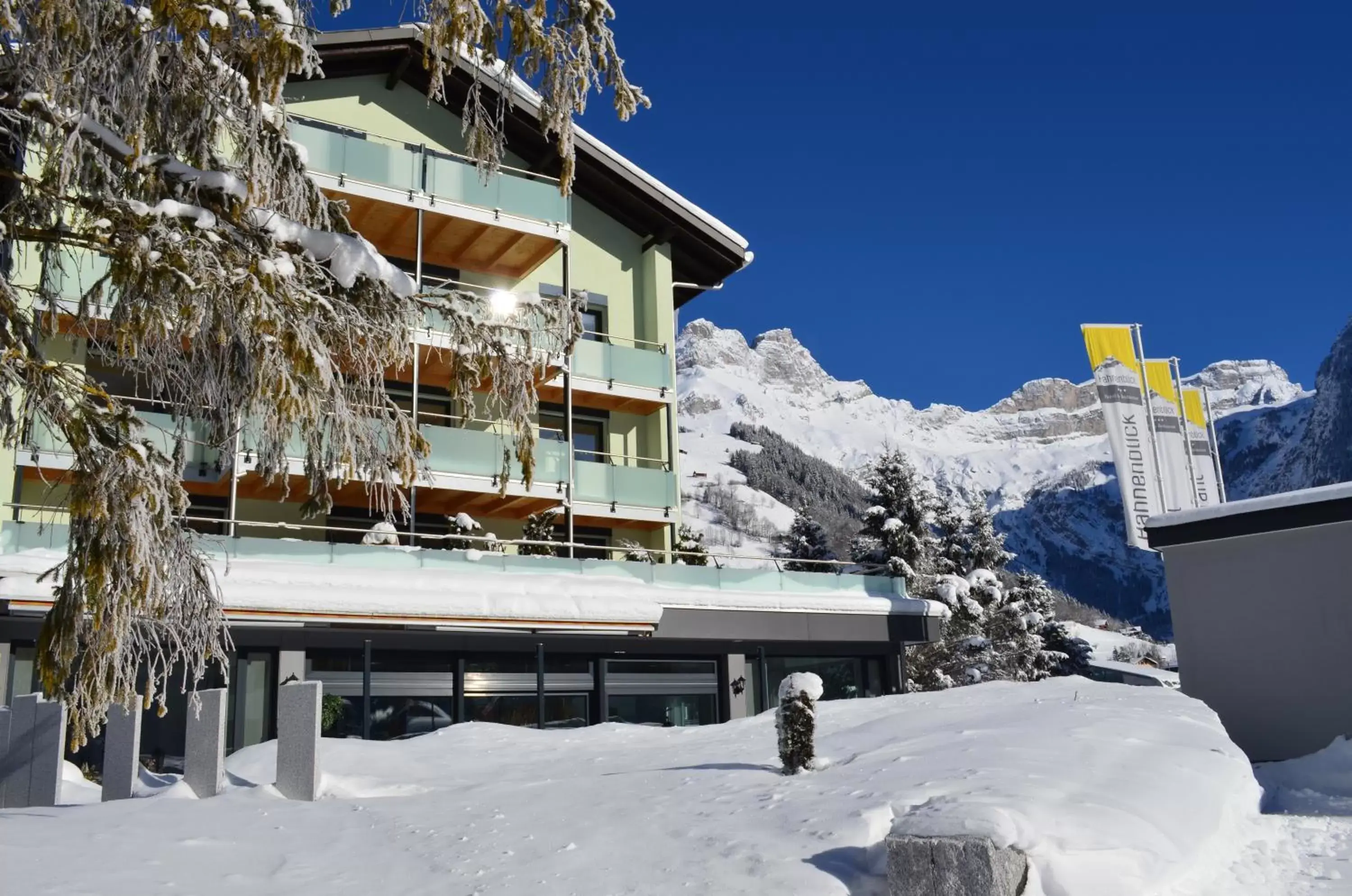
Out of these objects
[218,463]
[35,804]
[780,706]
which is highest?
[218,463]

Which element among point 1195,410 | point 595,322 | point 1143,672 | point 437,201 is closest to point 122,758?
point 437,201

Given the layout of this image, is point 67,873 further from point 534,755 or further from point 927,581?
point 927,581

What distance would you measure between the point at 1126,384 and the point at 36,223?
102 ft

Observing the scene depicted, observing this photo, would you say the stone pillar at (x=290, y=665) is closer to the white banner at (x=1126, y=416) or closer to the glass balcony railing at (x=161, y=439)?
the glass balcony railing at (x=161, y=439)

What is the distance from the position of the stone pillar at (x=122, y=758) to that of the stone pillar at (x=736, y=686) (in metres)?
10.5

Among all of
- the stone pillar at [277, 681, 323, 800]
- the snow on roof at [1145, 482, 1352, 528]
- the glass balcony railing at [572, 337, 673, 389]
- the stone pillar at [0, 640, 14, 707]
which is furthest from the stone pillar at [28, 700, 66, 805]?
the snow on roof at [1145, 482, 1352, 528]

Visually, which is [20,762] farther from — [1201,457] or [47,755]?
[1201,457]

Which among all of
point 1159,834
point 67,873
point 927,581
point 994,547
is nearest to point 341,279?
point 67,873

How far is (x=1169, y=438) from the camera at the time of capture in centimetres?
3353

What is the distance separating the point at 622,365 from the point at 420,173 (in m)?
→ 5.12

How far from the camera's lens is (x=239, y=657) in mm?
16875

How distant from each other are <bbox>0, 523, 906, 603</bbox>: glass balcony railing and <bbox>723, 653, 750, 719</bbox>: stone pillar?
1344 millimetres

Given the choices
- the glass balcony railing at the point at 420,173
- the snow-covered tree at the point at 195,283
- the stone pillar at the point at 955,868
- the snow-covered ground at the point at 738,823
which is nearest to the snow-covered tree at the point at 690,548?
the glass balcony railing at the point at 420,173

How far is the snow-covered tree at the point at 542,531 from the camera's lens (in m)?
21.7
